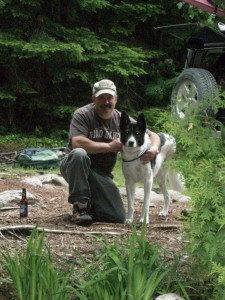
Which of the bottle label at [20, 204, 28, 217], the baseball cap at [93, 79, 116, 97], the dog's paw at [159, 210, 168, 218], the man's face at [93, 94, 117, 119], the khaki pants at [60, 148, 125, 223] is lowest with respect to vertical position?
the dog's paw at [159, 210, 168, 218]

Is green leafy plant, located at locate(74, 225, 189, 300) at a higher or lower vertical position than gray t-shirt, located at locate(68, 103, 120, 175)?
lower

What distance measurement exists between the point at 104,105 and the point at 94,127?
0.71 feet

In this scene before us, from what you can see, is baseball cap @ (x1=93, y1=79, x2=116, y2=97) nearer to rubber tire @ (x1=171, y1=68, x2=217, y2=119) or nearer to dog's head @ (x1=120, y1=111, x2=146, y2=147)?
dog's head @ (x1=120, y1=111, x2=146, y2=147)

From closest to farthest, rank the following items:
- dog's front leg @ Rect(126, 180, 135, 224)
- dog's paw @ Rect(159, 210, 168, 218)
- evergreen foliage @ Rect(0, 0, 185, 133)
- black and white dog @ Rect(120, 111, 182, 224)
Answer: black and white dog @ Rect(120, 111, 182, 224) → dog's front leg @ Rect(126, 180, 135, 224) → dog's paw @ Rect(159, 210, 168, 218) → evergreen foliage @ Rect(0, 0, 185, 133)

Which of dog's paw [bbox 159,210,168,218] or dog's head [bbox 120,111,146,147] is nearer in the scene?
dog's head [bbox 120,111,146,147]

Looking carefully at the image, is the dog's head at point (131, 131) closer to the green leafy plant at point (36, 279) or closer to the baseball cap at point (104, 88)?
the baseball cap at point (104, 88)

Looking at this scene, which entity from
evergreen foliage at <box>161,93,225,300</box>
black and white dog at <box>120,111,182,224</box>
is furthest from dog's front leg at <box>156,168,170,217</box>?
evergreen foliage at <box>161,93,225,300</box>

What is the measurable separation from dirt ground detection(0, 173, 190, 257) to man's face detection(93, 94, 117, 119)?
0.94 meters

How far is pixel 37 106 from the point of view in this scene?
1540 centimetres

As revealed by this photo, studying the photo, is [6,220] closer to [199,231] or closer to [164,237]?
[164,237]

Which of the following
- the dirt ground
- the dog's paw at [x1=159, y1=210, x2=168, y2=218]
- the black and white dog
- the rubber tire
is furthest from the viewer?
the rubber tire

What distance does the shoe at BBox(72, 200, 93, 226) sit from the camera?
572cm

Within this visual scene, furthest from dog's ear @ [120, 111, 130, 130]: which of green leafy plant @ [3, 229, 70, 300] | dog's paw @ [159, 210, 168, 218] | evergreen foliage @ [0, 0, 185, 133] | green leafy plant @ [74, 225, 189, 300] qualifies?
evergreen foliage @ [0, 0, 185, 133]

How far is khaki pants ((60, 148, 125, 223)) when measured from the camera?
5848mm
